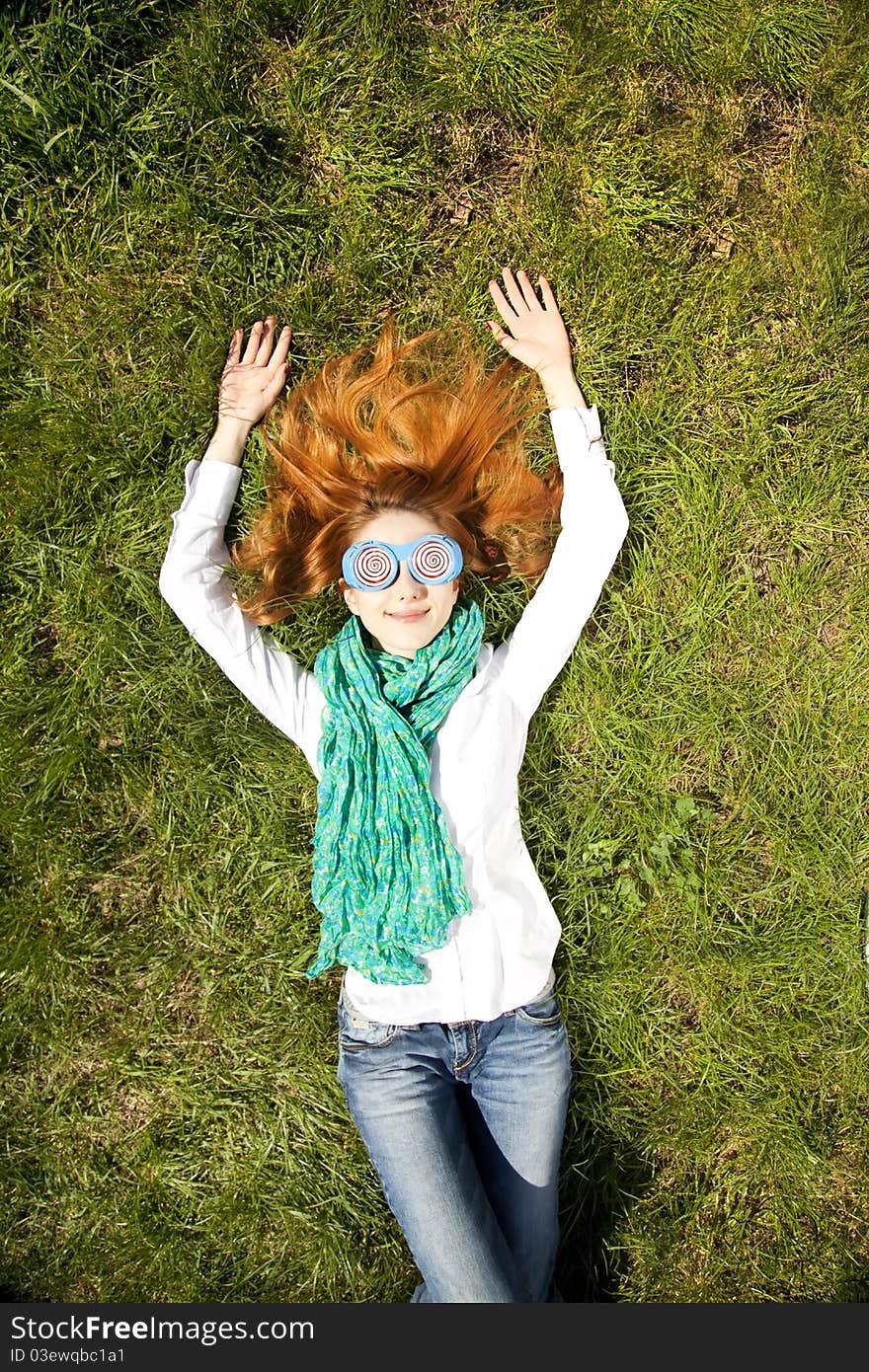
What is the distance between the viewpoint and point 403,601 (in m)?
2.76

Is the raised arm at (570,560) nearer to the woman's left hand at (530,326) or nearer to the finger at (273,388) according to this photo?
the woman's left hand at (530,326)

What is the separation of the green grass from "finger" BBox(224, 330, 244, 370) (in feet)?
0.24

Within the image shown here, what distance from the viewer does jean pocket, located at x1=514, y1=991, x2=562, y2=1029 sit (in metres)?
2.94

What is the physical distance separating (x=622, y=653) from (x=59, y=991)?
2419 mm

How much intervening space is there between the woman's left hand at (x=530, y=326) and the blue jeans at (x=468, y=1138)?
7.07ft

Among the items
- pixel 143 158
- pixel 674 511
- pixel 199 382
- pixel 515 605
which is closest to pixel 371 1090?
pixel 515 605

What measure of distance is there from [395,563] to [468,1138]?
190 cm

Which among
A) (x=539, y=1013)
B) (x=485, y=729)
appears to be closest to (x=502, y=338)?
(x=485, y=729)

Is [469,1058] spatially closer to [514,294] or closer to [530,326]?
[530,326]

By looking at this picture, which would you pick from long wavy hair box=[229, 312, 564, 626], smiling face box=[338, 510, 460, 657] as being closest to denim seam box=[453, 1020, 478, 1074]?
smiling face box=[338, 510, 460, 657]

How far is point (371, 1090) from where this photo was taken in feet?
9.48
